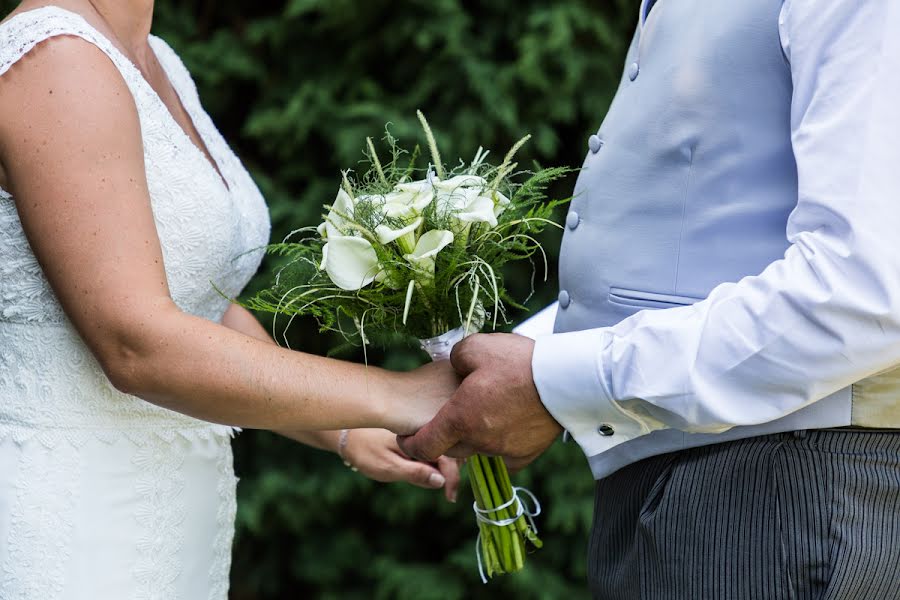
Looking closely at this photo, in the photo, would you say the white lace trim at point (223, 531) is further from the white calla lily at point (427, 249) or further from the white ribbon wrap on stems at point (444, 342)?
the white calla lily at point (427, 249)

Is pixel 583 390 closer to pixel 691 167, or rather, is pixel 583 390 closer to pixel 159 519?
pixel 691 167

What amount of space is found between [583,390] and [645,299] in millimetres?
225

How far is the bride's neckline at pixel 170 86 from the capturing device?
1.88 meters

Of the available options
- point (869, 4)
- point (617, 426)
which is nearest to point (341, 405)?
point (617, 426)

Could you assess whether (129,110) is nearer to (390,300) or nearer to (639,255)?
(390,300)

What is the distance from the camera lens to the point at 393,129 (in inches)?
151

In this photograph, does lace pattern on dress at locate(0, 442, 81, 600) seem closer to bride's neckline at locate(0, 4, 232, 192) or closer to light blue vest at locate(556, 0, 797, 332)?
bride's neckline at locate(0, 4, 232, 192)

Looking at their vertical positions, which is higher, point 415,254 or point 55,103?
point 55,103

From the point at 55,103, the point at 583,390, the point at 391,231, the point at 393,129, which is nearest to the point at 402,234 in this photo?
the point at 391,231

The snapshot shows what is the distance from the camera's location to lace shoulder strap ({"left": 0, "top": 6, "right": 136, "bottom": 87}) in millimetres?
1795

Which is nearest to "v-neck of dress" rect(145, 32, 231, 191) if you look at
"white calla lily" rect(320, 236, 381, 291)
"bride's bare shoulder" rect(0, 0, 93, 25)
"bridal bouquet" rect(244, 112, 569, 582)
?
"bride's bare shoulder" rect(0, 0, 93, 25)

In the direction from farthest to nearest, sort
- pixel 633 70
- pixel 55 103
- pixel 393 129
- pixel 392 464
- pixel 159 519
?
pixel 393 129 → pixel 392 464 → pixel 159 519 → pixel 633 70 → pixel 55 103

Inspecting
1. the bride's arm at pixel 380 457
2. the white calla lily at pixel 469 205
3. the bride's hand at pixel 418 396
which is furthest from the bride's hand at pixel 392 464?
the white calla lily at pixel 469 205

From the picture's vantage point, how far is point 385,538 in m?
4.24
